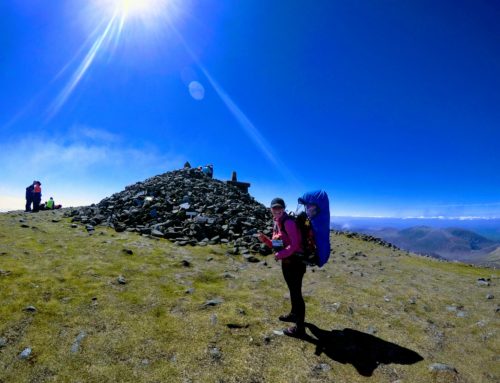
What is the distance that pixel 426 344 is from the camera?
9133 mm

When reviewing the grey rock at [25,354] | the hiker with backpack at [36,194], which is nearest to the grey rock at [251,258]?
the grey rock at [25,354]

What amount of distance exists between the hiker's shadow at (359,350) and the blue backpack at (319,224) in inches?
101

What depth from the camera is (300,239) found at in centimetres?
843

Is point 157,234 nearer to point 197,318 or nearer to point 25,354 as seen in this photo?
point 197,318

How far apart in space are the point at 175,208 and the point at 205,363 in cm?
2167

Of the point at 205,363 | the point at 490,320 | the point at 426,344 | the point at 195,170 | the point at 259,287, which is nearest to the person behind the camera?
the point at 205,363

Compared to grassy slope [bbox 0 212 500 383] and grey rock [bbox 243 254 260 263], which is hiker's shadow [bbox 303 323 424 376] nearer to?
grassy slope [bbox 0 212 500 383]

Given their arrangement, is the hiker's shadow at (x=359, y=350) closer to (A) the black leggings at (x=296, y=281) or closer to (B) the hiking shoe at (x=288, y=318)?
(B) the hiking shoe at (x=288, y=318)

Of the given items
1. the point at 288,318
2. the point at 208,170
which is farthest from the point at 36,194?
the point at 288,318

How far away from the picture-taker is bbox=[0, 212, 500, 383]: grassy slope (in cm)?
698

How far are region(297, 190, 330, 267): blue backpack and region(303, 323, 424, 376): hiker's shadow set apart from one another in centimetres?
257

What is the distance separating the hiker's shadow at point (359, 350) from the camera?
7.89 m

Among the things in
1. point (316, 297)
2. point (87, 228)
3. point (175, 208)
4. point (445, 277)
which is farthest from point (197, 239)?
point (445, 277)

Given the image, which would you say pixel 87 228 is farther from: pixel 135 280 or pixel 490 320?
pixel 490 320
